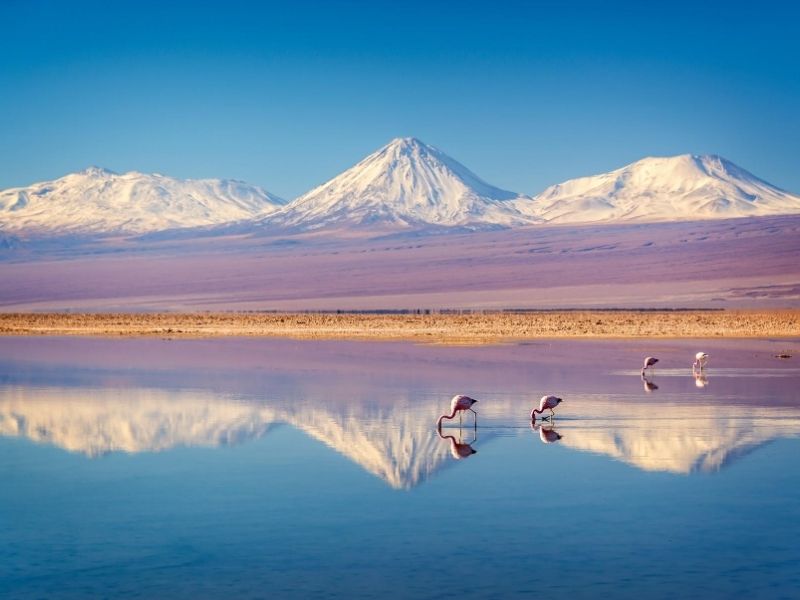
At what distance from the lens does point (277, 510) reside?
34.6 ft

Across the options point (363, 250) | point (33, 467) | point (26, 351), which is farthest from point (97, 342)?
point (363, 250)

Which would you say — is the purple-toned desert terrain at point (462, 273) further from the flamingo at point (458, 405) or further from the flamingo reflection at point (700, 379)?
the flamingo at point (458, 405)

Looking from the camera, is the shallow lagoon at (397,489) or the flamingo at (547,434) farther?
the flamingo at (547,434)

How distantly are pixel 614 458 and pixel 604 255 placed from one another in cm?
10838

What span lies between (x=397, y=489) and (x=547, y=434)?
13.0 feet

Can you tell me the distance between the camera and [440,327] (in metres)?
43.7

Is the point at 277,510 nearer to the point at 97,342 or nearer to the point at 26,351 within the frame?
the point at 26,351

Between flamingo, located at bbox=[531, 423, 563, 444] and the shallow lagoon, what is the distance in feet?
0.17

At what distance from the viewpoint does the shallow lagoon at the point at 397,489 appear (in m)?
8.45

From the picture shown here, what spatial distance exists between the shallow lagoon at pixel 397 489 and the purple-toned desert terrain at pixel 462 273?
157 feet

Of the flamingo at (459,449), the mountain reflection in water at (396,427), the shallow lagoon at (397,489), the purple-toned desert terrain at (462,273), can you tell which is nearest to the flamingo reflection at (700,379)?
the shallow lagoon at (397,489)

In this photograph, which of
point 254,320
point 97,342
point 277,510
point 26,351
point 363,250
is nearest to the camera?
point 277,510

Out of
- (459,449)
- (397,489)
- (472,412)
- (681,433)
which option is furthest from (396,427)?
(397,489)

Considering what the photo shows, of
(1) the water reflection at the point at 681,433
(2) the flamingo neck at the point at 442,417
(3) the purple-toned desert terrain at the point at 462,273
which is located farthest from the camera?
(3) the purple-toned desert terrain at the point at 462,273
